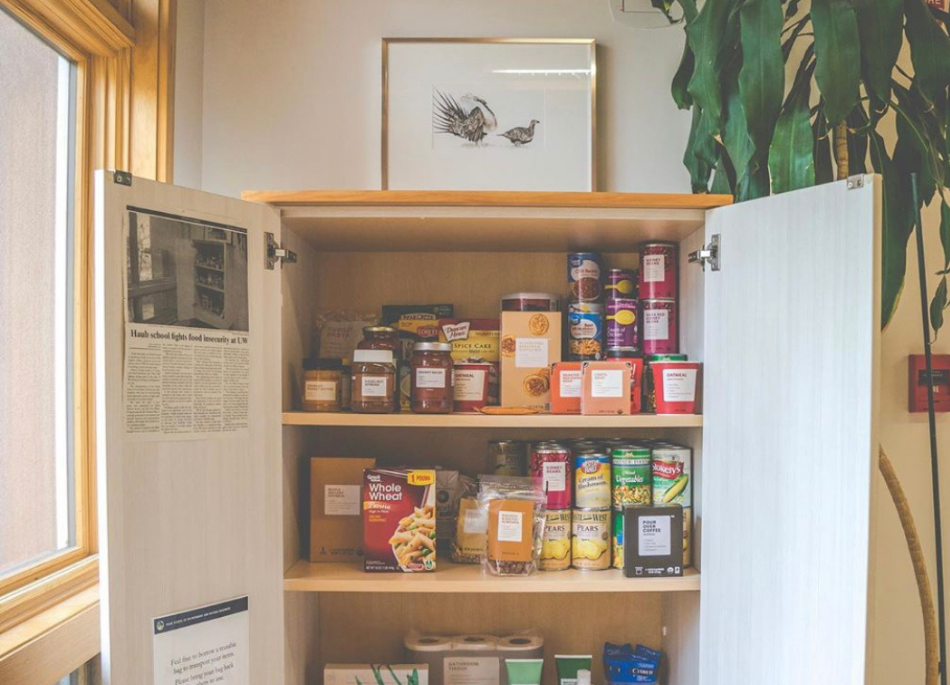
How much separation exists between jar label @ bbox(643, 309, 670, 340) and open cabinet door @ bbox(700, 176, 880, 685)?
134 mm

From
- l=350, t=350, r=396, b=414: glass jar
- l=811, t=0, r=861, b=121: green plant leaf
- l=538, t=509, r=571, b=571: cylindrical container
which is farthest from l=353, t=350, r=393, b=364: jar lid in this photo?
l=811, t=0, r=861, b=121: green plant leaf

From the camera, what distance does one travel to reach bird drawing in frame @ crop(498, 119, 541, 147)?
71.4 inches

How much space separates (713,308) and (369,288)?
2.71 feet

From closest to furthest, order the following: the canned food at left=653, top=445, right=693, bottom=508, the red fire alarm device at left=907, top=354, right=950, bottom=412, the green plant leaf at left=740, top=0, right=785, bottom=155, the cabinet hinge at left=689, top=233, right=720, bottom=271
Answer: the green plant leaf at left=740, top=0, right=785, bottom=155 < the cabinet hinge at left=689, top=233, right=720, bottom=271 < the canned food at left=653, top=445, right=693, bottom=508 < the red fire alarm device at left=907, top=354, right=950, bottom=412

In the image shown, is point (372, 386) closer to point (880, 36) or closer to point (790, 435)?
point (790, 435)

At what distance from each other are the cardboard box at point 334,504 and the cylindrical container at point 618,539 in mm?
531

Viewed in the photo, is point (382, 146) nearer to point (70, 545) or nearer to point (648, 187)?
point (648, 187)

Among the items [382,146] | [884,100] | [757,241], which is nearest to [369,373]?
[382,146]

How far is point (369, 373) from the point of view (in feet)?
4.84

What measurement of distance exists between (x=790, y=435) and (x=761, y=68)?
0.67 metres

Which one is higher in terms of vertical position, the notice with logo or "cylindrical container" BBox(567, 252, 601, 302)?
"cylindrical container" BBox(567, 252, 601, 302)

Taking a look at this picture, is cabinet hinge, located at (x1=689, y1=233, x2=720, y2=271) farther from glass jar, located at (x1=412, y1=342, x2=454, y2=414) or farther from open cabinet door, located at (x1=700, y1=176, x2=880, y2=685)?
glass jar, located at (x1=412, y1=342, x2=454, y2=414)

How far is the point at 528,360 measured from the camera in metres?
1.55

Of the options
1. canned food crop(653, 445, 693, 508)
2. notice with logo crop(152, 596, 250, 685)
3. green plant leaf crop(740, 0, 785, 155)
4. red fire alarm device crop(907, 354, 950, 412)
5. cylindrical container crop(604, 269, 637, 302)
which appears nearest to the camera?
notice with logo crop(152, 596, 250, 685)
